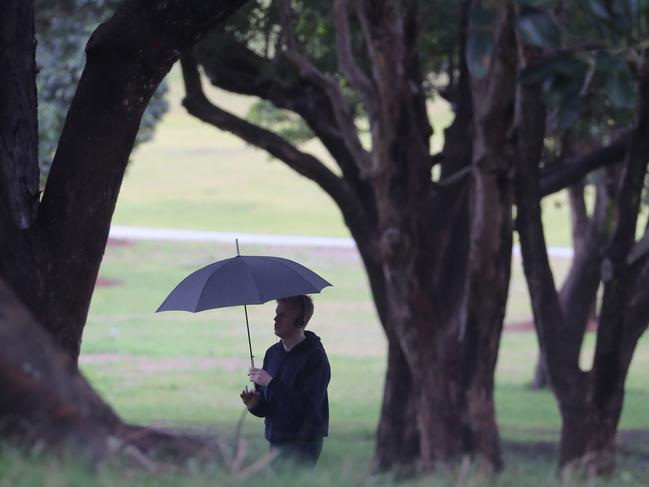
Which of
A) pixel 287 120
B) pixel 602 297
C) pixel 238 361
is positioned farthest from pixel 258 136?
pixel 238 361

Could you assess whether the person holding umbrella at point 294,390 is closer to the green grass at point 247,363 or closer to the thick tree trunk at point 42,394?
the green grass at point 247,363

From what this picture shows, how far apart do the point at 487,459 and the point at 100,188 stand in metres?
6.04

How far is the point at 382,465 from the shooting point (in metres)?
12.1

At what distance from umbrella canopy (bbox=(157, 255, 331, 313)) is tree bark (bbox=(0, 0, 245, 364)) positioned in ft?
3.76

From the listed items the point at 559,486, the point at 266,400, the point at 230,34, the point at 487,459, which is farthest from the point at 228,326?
the point at 559,486

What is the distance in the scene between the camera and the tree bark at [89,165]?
5.84 metres

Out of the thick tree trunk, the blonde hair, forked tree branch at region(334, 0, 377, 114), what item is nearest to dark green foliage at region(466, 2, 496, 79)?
the blonde hair

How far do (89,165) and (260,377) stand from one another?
140 cm

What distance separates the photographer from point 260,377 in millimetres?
6234

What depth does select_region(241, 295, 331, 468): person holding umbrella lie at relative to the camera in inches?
245

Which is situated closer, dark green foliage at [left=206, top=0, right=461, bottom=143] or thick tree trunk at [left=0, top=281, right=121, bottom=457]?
thick tree trunk at [left=0, top=281, right=121, bottom=457]

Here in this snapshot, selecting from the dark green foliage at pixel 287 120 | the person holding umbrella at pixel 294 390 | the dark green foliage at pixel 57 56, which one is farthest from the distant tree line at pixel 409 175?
the dark green foliage at pixel 287 120

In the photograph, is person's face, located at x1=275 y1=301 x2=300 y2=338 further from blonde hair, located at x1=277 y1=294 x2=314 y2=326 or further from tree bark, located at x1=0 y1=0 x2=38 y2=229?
tree bark, located at x1=0 y1=0 x2=38 y2=229

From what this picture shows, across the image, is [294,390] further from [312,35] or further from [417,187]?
[312,35]
